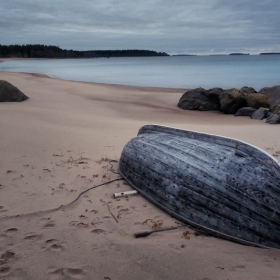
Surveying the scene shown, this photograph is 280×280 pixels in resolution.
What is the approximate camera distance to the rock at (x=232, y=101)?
39.9 feet

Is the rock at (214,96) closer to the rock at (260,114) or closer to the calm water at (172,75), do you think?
the rock at (260,114)

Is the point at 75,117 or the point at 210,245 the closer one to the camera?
the point at 210,245

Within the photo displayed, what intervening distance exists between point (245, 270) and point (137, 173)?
1897 mm

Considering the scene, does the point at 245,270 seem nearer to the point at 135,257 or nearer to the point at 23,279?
the point at 135,257

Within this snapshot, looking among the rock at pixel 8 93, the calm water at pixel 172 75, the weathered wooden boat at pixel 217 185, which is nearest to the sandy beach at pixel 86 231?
the weathered wooden boat at pixel 217 185

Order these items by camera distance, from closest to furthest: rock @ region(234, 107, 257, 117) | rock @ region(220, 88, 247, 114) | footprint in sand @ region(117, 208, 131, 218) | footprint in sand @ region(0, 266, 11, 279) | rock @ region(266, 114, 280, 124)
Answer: footprint in sand @ region(0, 266, 11, 279)
footprint in sand @ region(117, 208, 131, 218)
rock @ region(266, 114, 280, 124)
rock @ region(234, 107, 257, 117)
rock @ region(220, 88, 247, 114)

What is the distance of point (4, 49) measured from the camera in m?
108

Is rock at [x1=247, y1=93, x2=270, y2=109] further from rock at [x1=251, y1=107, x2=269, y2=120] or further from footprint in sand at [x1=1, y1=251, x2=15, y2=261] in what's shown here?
footprint in sand at [x1=1, y1=251, x2=15, y2=261]

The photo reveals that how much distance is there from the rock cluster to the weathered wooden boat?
661cm

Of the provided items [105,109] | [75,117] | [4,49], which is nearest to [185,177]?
[75,117]

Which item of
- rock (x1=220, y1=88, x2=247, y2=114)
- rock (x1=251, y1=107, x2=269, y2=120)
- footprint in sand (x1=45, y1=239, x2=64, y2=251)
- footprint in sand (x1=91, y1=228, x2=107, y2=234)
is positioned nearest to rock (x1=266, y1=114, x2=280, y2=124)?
rock (x1=251, y1=107, x2=269, y2=120)

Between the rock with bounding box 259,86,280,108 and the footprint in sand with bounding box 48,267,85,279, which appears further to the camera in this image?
the rock with bounding box 259,86,280,108

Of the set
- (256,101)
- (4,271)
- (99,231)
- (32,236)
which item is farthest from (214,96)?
(4,271)

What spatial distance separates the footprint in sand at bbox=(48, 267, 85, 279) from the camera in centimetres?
260
